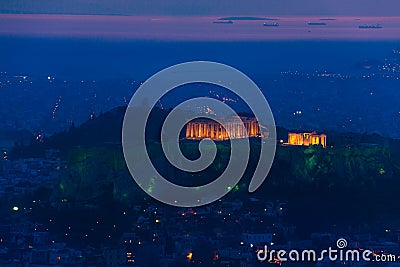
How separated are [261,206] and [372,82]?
6.94m

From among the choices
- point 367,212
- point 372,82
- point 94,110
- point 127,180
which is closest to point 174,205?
point 127,180

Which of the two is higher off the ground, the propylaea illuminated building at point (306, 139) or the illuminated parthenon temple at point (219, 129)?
the illuminated parthenon temple at point (219, 129)

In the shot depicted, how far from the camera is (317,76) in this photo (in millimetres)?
19438

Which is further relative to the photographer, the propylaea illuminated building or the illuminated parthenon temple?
the illuminated parthenon temple

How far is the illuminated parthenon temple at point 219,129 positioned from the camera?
50.2 ft

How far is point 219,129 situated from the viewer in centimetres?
1563

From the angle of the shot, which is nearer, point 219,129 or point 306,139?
point 306,139

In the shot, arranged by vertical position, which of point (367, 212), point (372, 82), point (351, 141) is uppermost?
point (372, 82)

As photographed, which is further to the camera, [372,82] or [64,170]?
[372,82]

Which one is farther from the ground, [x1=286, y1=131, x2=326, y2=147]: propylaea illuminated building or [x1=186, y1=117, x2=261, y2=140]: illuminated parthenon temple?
[x1=186, y1=117, x2=261, y2=140]: illuminated parthenon temple

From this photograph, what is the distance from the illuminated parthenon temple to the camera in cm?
1530

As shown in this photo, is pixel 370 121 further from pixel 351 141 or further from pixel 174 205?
pixel 174 205

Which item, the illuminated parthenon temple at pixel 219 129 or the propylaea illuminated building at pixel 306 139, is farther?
the illuminated parthenon temple at pixel 219 129

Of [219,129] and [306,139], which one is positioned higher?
[219,129]
